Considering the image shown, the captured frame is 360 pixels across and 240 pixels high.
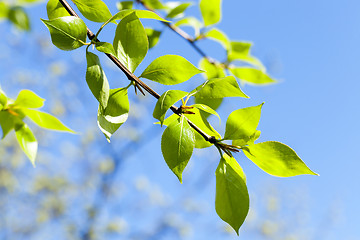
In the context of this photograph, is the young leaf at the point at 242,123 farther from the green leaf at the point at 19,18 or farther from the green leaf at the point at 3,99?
the green leaf at the point at 19,18

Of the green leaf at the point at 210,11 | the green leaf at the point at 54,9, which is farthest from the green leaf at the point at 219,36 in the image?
the green leaf at the point at 54,9

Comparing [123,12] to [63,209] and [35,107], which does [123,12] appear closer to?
[35,107]

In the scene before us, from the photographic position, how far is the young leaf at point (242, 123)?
13.9 inches

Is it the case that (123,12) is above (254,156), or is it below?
above

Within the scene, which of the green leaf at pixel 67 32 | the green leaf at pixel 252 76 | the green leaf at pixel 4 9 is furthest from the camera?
the green leaf at pixel 4 9

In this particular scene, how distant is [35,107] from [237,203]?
304mm

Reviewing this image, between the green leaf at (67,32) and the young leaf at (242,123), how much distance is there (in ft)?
0.58

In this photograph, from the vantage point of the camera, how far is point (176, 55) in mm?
350

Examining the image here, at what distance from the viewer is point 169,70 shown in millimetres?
362

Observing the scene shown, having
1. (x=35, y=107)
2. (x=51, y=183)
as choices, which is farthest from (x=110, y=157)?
(x=35, y=107)

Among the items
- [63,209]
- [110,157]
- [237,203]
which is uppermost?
[237,203]

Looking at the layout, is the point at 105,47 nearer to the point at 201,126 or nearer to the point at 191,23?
the point at 201,126

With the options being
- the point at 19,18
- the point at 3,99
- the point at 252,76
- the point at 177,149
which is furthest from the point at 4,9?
the point at 177,149

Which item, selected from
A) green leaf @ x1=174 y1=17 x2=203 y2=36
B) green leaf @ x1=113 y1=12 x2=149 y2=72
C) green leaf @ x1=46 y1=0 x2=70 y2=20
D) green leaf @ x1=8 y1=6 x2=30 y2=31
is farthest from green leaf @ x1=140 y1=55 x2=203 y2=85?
green leaf @ x1=8 y1=6 x2=30 y2=31
